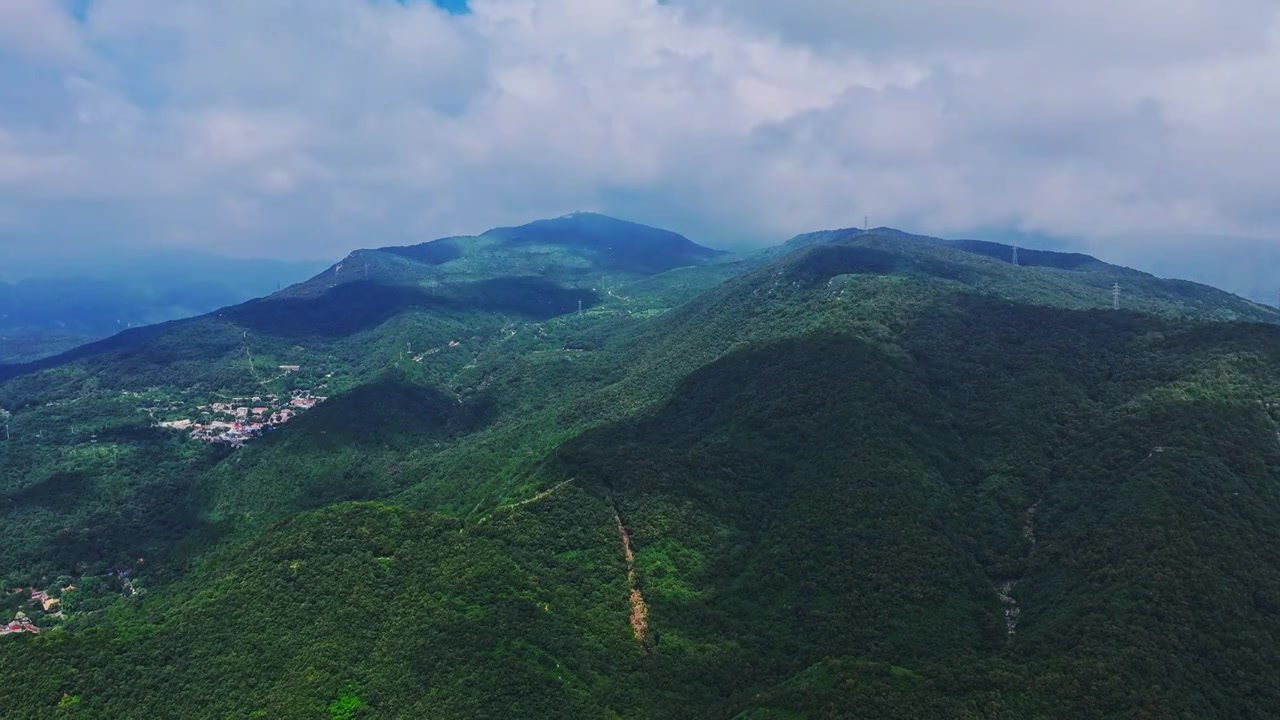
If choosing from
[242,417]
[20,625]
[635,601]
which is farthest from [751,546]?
[242,417]

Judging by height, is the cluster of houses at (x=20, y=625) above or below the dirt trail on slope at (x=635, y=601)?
below

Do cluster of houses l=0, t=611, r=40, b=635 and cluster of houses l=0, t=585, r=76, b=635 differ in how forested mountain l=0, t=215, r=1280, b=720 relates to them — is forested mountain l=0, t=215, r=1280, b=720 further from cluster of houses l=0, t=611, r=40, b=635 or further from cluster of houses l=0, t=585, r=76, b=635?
cluster of houses l=0, t=611, r=40, b=635

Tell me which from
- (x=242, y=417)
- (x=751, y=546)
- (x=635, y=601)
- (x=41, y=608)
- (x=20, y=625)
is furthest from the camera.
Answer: (x=242, y=417)

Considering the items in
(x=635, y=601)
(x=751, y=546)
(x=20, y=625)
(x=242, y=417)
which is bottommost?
(x=20, y=625)

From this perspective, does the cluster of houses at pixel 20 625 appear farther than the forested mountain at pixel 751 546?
Yes

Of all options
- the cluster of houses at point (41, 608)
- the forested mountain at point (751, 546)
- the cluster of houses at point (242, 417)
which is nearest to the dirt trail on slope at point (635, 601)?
the forested mountain at point (751, 546)

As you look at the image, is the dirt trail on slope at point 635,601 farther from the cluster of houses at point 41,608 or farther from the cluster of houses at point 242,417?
the cluster of houses at point 242,417

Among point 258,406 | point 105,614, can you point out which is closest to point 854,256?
point 258,406

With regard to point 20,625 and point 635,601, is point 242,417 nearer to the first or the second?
point 20,625
